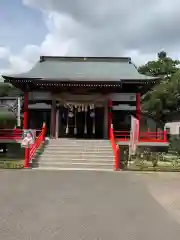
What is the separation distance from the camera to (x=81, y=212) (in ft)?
26.7

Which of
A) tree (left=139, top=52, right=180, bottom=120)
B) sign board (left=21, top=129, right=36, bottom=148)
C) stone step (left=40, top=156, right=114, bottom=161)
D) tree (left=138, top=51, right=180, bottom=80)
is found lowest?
stone step (left=40, top=156, right=114, bottom=161)

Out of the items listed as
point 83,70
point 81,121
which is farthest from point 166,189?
point 83,70

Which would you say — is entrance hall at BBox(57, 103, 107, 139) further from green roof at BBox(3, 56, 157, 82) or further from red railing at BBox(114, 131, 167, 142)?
green roof at BBox(3, 56, 157, 82)

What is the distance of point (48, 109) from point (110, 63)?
6.64 meters

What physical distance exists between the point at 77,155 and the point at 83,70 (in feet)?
35.2

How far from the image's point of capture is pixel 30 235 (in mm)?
6195

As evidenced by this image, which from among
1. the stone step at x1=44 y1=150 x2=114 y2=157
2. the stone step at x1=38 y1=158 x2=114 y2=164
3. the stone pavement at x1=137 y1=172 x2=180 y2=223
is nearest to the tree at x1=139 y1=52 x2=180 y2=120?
the stone step at x1=44 y1=150 x2=114 y2=157

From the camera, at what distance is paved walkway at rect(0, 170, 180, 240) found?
6.41 metres

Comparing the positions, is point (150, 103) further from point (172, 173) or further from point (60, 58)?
point (172, 173)

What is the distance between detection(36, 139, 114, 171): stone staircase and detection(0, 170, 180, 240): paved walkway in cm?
518

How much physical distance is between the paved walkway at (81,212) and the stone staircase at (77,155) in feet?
17.0

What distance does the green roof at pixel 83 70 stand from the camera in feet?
81.9

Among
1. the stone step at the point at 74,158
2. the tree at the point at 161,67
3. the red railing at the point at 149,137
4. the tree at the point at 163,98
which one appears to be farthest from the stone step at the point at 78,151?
the tree at the point at 161,67

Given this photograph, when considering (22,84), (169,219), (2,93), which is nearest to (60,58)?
(22,84)
